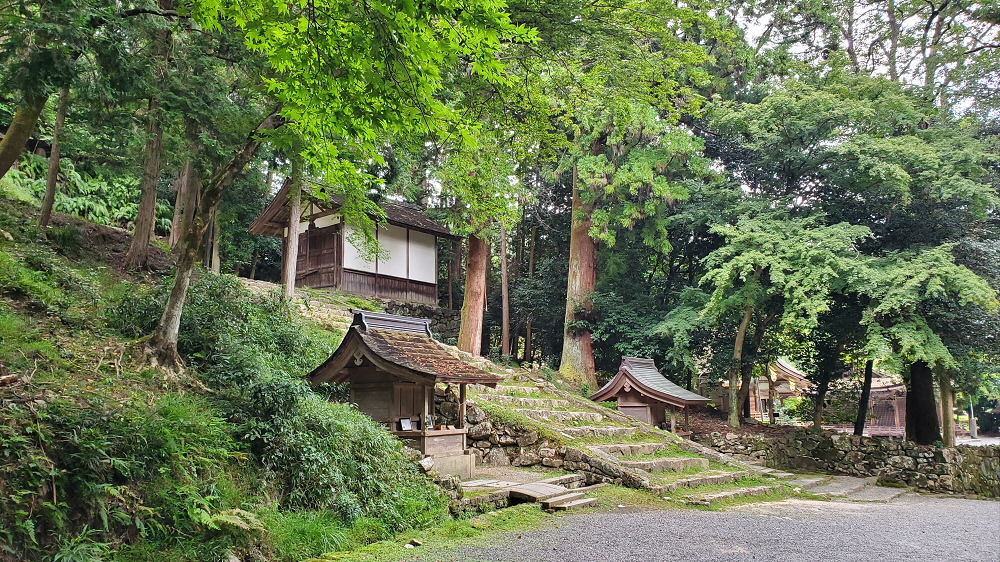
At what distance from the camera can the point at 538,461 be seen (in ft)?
33.4

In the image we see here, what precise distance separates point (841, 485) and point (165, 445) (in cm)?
1381

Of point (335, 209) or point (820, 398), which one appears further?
point (335, 209)

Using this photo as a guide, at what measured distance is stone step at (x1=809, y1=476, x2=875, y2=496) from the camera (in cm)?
1211

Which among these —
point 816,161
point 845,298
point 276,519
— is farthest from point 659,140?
point 276,519

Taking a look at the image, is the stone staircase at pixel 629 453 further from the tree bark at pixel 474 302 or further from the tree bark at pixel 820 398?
the tree bark at pixel 820 398

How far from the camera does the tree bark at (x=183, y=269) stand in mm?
6832

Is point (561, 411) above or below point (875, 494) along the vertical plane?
above

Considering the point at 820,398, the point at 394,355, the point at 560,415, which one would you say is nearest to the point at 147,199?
the point at 394,355

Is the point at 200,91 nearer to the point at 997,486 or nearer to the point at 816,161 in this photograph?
the point at 816,161

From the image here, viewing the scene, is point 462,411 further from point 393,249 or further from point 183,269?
point 393,249

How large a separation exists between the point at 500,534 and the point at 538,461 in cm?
403

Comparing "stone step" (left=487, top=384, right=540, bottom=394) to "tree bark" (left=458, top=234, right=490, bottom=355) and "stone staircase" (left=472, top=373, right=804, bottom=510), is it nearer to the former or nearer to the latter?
"stone staircase" (left=472, top=373, right=804, bottom=510)

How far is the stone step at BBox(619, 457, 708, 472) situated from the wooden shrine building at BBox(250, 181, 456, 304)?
11.1 meters

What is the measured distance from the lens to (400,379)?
7.85 metres
